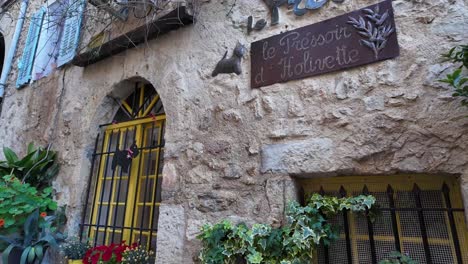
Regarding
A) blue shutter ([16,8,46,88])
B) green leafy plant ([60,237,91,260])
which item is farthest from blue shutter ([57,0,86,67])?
green leafy plant ([60,237,91,260])

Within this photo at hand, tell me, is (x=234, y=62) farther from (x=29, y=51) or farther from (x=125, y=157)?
(x=29, y=51)

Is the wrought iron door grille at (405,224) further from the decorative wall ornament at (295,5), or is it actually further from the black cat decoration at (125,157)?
the black cat decoration at (125,157)

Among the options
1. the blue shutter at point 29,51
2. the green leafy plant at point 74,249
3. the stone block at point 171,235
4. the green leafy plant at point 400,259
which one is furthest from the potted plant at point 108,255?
the blue shutter at point 29,51

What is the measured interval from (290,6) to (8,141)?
12.9ft

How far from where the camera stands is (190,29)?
2438 mm

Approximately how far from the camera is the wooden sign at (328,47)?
164cm

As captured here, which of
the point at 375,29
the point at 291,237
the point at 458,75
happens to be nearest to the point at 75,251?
the point at 291,237

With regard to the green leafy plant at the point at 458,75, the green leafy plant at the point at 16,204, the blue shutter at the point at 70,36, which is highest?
the blue shutter at the point at 70,36

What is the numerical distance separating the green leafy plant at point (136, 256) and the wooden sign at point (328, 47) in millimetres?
1422

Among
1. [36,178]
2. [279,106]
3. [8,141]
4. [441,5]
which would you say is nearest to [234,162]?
[279,106]

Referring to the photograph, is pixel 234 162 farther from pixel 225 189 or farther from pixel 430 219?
pixel 430 219

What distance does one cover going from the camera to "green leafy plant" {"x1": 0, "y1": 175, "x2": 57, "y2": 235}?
252 cm

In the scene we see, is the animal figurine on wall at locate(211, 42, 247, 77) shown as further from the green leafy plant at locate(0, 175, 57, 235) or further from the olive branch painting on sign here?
the green leafy plant at locate(0, 175, 57, 235)

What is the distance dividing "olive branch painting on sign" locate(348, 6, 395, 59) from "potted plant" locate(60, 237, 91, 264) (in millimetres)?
2539
